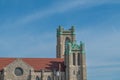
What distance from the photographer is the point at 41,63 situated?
118250 mm

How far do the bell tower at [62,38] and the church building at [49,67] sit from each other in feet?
32.6

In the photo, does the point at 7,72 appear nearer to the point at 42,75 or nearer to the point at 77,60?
the point at 42,75

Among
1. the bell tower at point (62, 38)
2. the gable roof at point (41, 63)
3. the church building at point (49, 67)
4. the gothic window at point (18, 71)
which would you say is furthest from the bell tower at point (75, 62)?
the bell tower at point (62, 38)

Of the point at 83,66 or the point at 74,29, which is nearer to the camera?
the point at 83,66

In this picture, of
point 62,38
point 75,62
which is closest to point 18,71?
point 75,62

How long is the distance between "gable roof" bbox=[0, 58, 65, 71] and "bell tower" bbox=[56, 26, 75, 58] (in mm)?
10842

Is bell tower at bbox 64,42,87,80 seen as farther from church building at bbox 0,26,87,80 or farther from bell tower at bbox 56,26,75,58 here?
bell tower at bbox 56,26,75,58

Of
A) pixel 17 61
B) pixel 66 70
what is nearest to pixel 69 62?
pixel 66 70

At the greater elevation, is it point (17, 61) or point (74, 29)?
point (74, 29)

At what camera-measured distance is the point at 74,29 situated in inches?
5212

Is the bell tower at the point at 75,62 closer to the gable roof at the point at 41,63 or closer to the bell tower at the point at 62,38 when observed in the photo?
the gable roof at the point at 41,63

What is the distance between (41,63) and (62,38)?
51.5 ft

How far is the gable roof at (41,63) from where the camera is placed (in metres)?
117

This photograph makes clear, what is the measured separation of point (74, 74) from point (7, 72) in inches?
584
